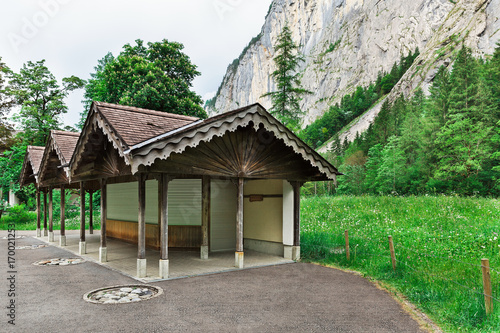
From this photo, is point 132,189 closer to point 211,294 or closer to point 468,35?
point 211,294

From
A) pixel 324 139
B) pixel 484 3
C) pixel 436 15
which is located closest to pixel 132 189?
pixel 484 3

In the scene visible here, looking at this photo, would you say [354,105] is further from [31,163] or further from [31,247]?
[31,247]

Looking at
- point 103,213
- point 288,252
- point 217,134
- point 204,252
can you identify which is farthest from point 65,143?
point 288,252

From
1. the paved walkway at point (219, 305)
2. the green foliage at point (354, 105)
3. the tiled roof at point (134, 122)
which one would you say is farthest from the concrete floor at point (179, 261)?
the green foliage at point (354, 105)

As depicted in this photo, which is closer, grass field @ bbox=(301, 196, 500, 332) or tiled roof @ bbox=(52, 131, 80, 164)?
grass field @ bbox=(301, 196, 500, 332)

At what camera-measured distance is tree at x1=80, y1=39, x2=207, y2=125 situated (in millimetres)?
23859

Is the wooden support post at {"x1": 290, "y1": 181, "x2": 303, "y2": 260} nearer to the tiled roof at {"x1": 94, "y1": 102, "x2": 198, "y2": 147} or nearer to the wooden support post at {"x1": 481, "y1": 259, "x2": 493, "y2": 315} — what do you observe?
the tiled roof at {"x1": 94, "y1": 102, "x2": 198, "y2": 147}

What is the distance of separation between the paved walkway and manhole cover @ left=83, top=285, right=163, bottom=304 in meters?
0.20

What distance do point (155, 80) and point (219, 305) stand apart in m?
21.3

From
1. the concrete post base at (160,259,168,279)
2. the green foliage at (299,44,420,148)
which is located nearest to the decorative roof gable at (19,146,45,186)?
the concrete post base at (160,259,168,279)

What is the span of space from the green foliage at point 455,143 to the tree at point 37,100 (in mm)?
31431

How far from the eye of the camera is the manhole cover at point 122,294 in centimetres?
654

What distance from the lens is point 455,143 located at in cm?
3178

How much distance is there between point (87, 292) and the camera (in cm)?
714
